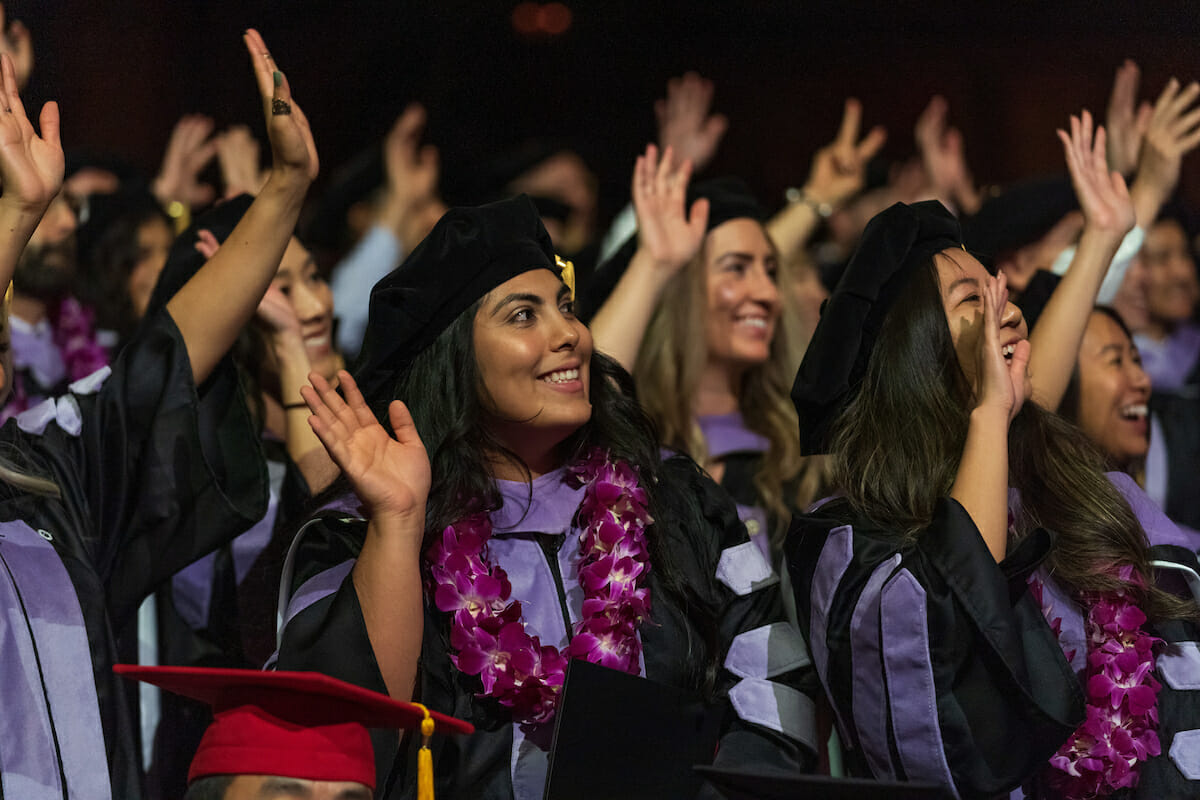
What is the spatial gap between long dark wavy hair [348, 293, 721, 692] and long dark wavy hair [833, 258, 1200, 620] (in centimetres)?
41

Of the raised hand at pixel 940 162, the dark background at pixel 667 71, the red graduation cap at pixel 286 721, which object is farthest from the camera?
the dark background at pixel 667 71

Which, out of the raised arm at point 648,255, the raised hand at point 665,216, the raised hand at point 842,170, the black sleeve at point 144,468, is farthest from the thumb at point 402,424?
the raised hand at point 842,170

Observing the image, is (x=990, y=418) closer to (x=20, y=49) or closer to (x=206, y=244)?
(x=206, y=244)

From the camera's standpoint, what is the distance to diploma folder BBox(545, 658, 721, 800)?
2.52 meters

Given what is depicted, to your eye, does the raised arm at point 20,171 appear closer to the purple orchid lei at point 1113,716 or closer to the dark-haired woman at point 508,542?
the dark-haired woman at point 508,542

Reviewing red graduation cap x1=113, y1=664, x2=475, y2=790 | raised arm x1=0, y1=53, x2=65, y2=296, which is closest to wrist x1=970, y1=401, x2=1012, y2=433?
red graduation cap x1=113, y1=664, x2=475, y2=790

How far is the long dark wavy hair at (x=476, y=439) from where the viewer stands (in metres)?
2.88

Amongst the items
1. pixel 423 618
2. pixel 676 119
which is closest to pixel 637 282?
pixel 423 618

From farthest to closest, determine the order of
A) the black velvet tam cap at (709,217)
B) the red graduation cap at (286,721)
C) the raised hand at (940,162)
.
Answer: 1. the raised hand at (940,162)
2. the black velvet tam cap at (709,217)
3. the red graduation cap at (286,721)

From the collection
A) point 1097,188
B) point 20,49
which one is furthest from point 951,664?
point 20,49

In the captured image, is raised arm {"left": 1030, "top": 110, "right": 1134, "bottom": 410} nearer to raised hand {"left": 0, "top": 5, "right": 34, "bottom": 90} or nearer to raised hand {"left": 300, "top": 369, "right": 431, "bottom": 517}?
raised hand {"left": 300, "top": 369, "right": 431, "bottom": 517}

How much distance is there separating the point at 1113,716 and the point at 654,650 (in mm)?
917

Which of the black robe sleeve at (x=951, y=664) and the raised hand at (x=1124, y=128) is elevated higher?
the raised hand at (x=1124, y=128)

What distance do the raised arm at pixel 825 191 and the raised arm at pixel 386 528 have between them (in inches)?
123
